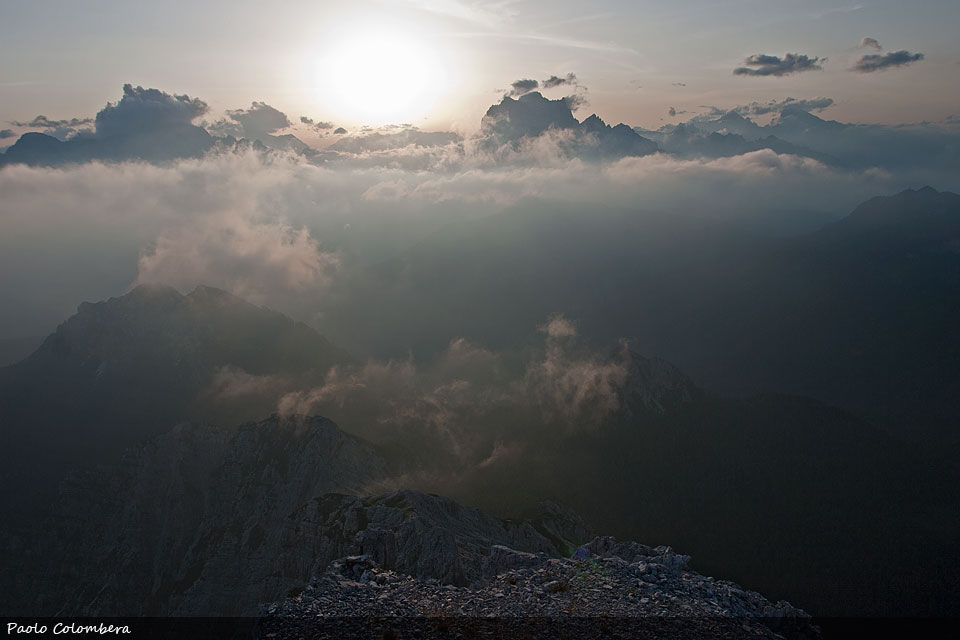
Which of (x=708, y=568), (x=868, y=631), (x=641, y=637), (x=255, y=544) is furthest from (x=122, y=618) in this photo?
(x=868, y=631)

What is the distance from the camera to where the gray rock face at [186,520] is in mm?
133375

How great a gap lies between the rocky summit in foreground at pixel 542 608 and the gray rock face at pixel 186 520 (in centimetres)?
8181

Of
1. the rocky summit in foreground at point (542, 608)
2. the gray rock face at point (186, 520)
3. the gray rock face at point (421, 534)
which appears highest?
the rocky summit in foreground at point (542, 608)

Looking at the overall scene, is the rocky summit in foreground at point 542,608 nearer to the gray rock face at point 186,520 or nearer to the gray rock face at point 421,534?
the gray rock face at point 421,534

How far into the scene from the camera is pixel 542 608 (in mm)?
53469

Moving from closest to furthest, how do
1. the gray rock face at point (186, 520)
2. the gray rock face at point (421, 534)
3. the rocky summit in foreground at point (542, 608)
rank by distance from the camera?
1. the rocky summit in foreground at point (542, 608)
2. the gray rock face at point (421, 534)
3. the gray rock face at point (186, 520)

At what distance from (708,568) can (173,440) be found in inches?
7297

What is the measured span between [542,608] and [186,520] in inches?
5781

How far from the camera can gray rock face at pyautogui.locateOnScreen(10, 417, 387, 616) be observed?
133375mm

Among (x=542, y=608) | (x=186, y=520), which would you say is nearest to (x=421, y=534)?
(x=542, y=608)

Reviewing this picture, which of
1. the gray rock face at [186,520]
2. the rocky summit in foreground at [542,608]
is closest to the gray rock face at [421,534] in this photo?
the gray rock face at [186,520]

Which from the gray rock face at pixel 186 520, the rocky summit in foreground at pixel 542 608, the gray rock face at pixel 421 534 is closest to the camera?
the rocky summit in foreground at pixel 542 608

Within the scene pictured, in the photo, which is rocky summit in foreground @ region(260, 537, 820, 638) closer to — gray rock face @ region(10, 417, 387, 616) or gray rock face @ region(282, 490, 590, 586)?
gray rock face @ region(282, 490, 590, 586)

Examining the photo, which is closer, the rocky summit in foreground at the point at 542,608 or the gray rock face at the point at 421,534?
the rocky summit in foreground at the point at 542,608
